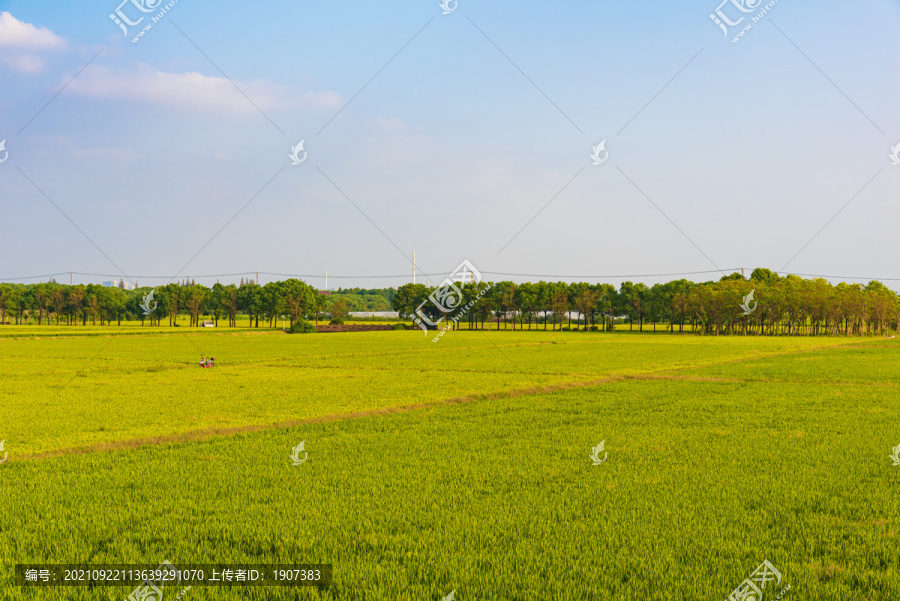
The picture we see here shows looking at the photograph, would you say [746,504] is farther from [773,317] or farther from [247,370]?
[773,317]

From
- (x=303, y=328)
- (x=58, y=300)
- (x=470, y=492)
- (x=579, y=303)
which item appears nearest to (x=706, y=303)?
(x=579, y=303)

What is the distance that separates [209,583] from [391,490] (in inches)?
171

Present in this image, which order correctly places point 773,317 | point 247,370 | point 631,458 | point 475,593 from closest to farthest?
1. point 475,593
2. point 631,458
3. point 247,370
4. point 773,317

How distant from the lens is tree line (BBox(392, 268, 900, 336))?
12606 centimetres

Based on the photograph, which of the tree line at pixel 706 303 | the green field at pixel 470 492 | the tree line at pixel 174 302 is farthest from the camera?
the tree line at pixel 174 302

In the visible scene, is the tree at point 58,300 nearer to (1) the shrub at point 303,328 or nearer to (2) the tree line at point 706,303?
(1) the shrub at point 303,328

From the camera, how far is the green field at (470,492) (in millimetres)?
7543

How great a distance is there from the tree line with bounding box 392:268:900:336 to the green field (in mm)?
95616

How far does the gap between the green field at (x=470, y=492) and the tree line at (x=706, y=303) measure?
95616 mm

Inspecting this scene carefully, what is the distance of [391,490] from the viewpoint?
11.3 m

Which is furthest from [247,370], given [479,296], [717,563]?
[479,296]

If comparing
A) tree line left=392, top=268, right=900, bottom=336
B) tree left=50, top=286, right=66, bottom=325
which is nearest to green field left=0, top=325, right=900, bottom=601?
tree line left=392, top=268, right=900, bottom=336

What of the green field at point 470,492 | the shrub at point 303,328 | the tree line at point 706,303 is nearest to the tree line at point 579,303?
the tree line at point 706,303

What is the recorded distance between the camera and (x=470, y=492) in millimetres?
11094
